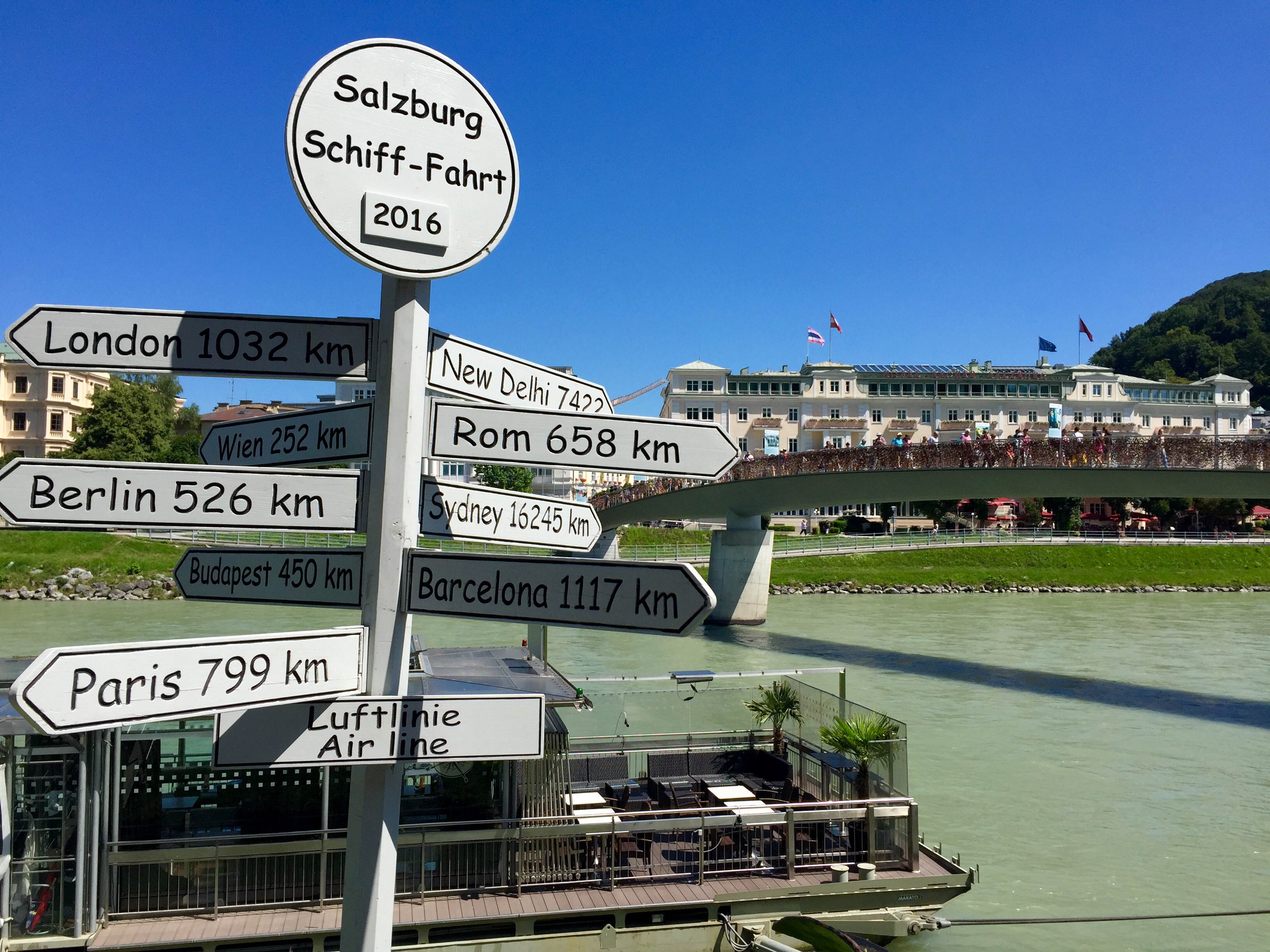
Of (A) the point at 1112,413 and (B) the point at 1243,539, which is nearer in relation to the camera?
(B) the point at 1243,539

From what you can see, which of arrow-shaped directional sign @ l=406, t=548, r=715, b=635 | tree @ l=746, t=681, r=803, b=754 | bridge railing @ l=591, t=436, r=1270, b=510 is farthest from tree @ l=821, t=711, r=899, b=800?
bridge railing @ l=591, t=436, r=1270, b=510

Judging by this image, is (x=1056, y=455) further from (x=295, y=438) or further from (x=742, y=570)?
(x=295, y=438)

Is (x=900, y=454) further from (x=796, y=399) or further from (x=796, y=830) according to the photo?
(x=796, y=399)

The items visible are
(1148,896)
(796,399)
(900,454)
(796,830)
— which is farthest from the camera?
(796,399)

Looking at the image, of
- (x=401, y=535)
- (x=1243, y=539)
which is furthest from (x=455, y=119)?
(x=1243, y=539)

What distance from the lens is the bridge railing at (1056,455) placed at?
1112 inches

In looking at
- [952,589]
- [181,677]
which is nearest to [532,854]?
[181,677]

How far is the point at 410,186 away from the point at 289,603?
1.52m

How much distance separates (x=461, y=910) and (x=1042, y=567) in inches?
2362

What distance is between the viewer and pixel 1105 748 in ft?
64.2

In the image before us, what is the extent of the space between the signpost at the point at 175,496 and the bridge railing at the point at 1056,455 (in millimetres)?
24663

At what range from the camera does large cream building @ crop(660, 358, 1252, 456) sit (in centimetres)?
9212

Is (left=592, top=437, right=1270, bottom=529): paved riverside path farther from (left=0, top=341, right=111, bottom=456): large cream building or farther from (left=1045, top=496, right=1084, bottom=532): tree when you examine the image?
(left=0, top=341, right=111, bottom=456): large cream building

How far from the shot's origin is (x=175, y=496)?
11.4ft
